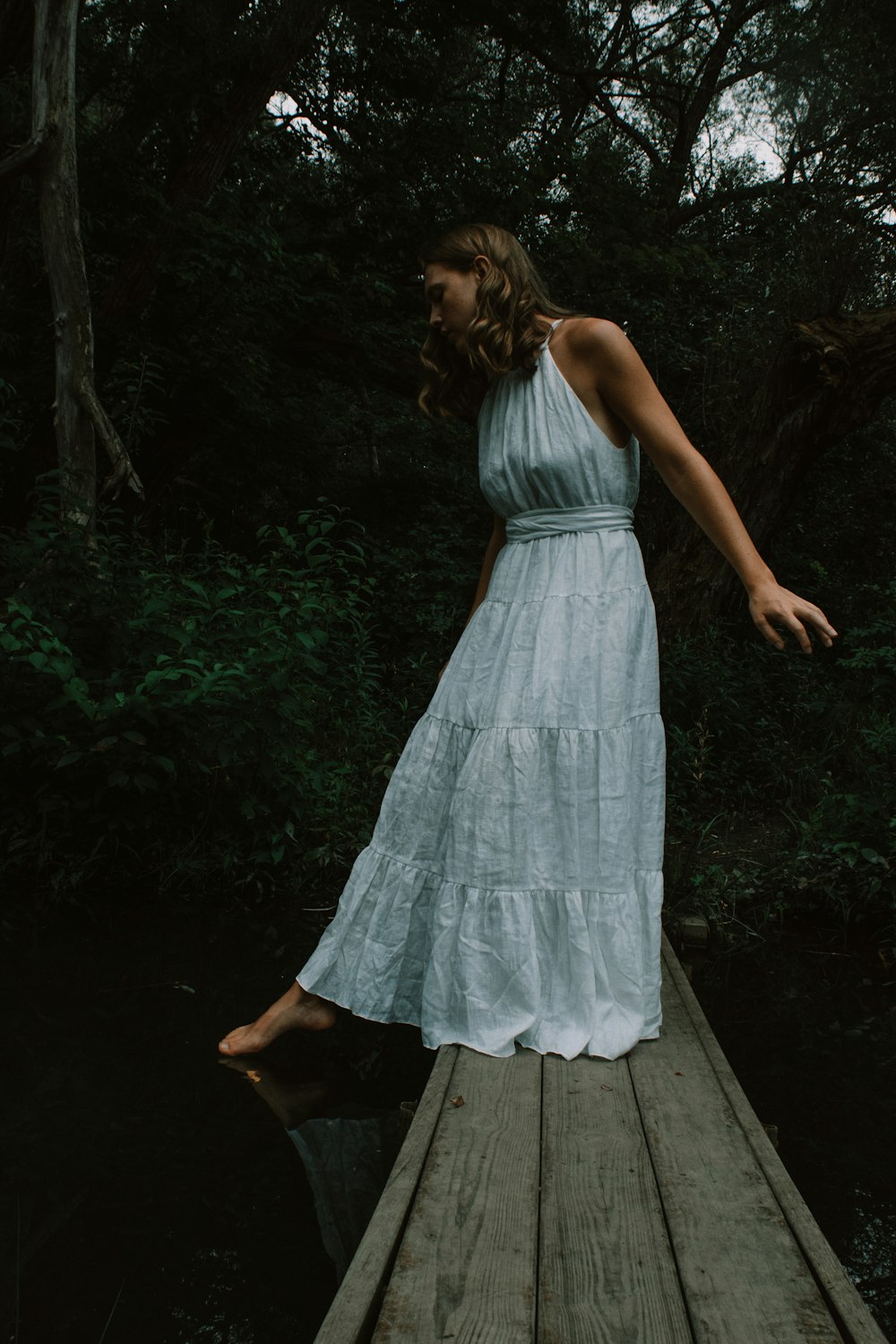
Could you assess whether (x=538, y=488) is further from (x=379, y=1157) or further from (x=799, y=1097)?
(x=799, y=1097)

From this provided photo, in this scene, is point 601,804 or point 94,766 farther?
point 94,766

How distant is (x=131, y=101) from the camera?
7.79m

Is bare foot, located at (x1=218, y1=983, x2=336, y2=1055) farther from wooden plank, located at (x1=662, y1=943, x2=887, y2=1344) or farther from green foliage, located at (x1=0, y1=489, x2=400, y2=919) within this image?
green foliage, located at (x1=0, y1=489, x2=400, y2=919)

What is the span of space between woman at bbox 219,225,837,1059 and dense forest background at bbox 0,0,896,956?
5.23 feet

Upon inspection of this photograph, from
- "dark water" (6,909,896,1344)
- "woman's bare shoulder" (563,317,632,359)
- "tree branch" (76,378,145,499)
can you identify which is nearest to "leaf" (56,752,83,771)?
"dark water" (6,909,896,1344)

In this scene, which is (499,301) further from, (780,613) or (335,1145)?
(335,1145)

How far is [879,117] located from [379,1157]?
10.7 m

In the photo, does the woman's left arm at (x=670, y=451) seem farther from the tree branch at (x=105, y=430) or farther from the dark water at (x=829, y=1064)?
the tree branch at (x=105, y=430)

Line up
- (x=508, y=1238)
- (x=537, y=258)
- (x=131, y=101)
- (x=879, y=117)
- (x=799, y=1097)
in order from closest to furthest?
(x=508, y=1238) → (x=799, y=1097) → (x=131, y=101) → (x=537, y=258) → (x=879, y=117)

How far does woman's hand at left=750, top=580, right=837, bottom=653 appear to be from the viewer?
1.99 meters

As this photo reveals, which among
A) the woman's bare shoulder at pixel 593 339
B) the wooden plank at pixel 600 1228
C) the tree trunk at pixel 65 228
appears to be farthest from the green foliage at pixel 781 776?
the tree trunk at pixel 65 228

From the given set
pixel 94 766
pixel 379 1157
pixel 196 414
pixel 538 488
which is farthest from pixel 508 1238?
pixel 196 414

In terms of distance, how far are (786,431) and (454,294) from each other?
5.32 m

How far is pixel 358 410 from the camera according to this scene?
12.3 meters
